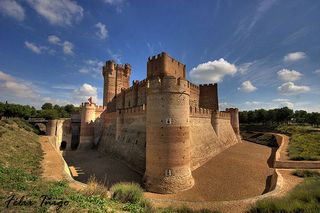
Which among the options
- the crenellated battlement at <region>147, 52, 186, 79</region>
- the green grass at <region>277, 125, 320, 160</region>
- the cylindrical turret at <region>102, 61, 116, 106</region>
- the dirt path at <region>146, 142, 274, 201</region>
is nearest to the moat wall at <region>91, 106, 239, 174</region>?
the dirt path at <region>146, 142, 274, 201</region>

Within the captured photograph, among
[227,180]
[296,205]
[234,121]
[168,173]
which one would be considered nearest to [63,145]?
[168,173]

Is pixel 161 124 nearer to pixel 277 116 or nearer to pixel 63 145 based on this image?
pixel 63 145

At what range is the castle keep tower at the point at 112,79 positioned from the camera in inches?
1394

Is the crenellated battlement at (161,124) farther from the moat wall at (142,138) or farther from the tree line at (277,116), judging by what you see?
the tree line at (277,116)

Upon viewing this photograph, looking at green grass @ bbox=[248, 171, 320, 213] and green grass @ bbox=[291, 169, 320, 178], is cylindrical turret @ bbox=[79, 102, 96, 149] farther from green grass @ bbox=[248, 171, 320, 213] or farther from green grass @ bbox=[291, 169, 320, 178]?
green grass @ bbox=[291, 169, 320, 178]

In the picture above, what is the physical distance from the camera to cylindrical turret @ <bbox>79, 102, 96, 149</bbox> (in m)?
29.9

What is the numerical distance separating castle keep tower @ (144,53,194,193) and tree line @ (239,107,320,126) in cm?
5543

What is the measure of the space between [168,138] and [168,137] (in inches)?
2.9

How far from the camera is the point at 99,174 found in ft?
53.3

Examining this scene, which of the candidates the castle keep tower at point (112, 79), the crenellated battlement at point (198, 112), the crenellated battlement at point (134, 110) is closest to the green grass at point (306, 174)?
the crenellated battlement at point (198, 112)

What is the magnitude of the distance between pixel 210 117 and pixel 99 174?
15.6 meters

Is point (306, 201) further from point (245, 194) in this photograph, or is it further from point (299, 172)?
point (299, 172)

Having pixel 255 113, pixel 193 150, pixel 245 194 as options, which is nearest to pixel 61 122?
pixel 193 150

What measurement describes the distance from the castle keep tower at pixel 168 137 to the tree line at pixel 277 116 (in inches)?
2182
